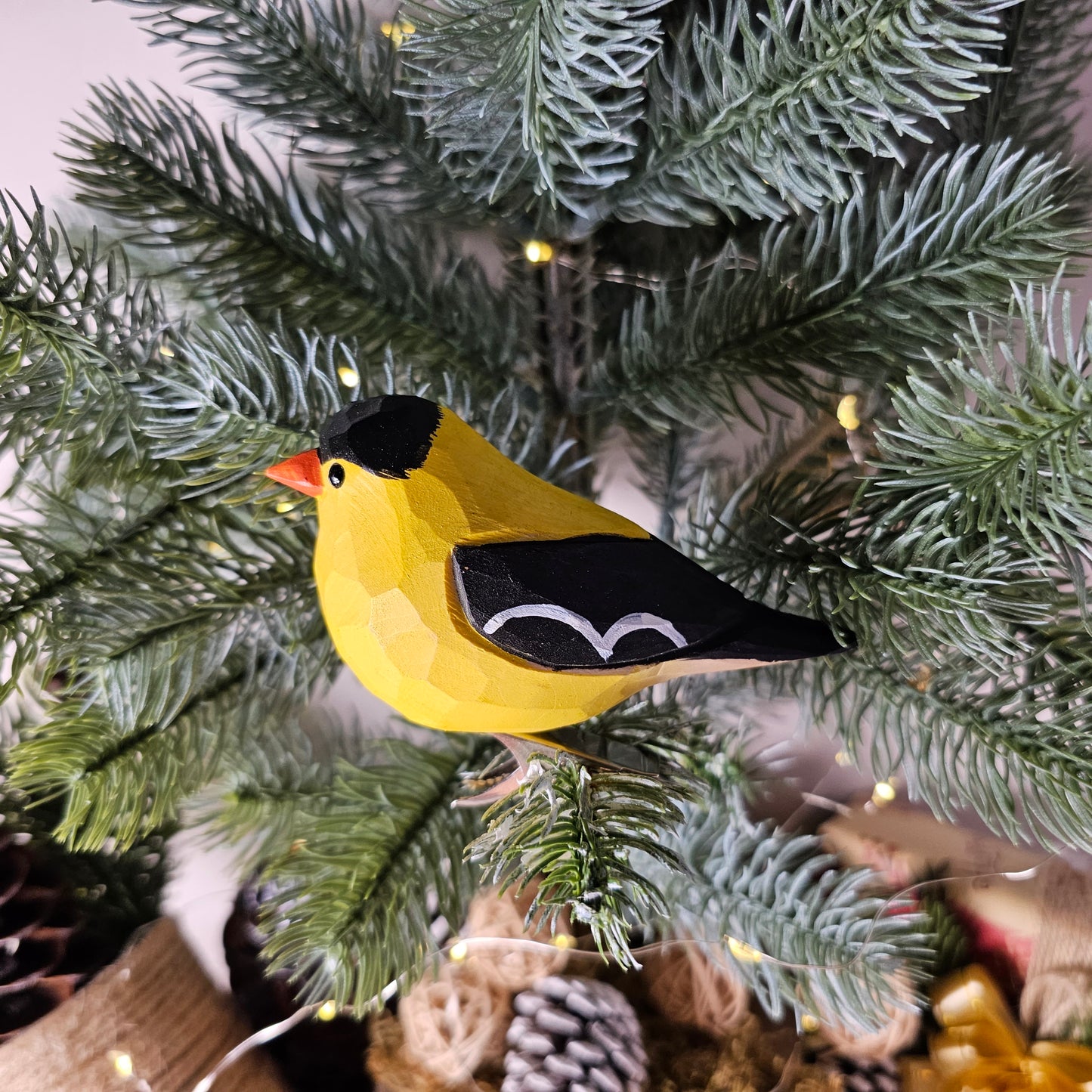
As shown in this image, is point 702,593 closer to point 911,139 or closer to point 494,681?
point 494,681

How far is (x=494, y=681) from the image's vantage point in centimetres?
27

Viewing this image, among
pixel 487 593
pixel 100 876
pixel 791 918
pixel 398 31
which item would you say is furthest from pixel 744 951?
pixel 398 31

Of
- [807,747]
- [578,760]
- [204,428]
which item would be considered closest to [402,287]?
[204,428]

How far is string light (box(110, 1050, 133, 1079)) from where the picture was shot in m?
0.36

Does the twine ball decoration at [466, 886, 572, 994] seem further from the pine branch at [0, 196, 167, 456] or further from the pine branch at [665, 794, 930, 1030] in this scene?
the pine branch at [0, 196, 167, 456]

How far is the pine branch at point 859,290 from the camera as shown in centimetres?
28

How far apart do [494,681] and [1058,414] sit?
18cm

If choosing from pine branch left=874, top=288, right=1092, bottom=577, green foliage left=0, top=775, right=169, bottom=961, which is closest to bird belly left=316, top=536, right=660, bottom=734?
pine branch left=874, top=288, right=1092, bottom=577

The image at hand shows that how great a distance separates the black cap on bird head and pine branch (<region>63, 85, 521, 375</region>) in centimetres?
9

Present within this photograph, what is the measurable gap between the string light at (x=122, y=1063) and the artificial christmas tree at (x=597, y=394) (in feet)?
0.33

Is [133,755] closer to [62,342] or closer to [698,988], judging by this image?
[62,342]

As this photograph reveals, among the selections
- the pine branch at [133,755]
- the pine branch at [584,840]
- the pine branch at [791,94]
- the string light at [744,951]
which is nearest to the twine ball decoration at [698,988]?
the string light at [744,951]

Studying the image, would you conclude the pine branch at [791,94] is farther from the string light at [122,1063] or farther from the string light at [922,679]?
the string light at [122,1063]

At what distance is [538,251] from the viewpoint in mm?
350
